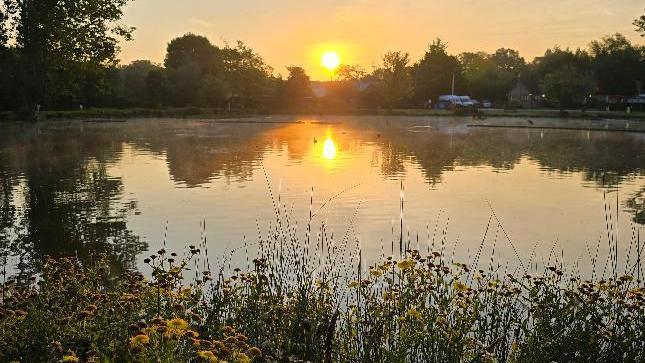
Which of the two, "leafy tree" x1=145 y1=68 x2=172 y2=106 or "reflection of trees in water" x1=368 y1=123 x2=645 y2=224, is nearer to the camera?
"reflection of trees in water" x1=368 y1=123 x2=645 y2=224

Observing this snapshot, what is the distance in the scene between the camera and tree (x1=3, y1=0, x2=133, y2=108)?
54.2m

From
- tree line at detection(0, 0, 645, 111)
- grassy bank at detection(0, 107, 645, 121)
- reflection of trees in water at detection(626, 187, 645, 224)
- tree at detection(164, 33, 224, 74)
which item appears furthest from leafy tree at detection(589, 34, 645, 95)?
reflection of trees in water at detection(626, 187, 645, 224)

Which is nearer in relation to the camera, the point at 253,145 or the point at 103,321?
the point at 103,321

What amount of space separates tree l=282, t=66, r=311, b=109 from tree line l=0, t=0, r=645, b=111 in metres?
0.16

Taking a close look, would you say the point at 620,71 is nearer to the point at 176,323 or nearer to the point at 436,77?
the point at 436,77

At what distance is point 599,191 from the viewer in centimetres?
1872

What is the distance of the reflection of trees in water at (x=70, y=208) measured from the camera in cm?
1124

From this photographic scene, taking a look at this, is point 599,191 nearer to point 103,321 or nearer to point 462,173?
point 462,173

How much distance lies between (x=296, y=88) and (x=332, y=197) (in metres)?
78.9

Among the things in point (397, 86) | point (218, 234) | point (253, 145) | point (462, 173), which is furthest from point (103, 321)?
point (397, 86)

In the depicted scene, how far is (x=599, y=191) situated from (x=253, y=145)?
2113cm

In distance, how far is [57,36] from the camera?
183 ft

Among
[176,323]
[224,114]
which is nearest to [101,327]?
[176,323]

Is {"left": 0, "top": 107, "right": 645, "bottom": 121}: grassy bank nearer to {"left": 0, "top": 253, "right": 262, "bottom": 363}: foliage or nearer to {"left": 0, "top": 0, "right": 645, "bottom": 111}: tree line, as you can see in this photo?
{"left": 0, "top": 0, "right": 645, "bottom": 111}: tree line
